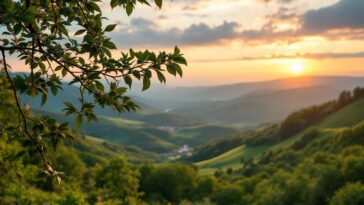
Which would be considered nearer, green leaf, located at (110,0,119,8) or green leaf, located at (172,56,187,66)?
green leaf, located at (172,56,187,66)

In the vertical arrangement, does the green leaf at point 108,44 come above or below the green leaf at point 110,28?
below

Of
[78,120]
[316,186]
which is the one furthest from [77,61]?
[316,186]

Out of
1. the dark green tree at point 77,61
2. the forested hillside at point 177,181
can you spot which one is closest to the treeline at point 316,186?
the forested hillside at point 177,181

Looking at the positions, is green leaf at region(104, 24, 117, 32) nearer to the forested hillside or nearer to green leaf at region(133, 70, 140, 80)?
green leaf at region(133, 70, 140, 80)

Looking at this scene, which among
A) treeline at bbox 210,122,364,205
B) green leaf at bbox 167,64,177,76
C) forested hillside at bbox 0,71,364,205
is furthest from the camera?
treeline at bbox 210,122,364,205

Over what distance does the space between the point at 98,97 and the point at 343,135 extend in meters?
164

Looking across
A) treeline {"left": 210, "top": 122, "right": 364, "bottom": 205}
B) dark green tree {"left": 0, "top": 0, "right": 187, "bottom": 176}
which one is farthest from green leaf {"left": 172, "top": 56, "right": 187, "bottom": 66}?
treeline {"left": 210, "top": 122, "right": 364, "bottom": 205}

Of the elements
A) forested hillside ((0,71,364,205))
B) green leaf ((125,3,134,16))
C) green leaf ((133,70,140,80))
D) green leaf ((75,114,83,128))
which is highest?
green leaf ((125,3,134,16))

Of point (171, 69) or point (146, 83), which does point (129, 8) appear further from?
point (171, 69)

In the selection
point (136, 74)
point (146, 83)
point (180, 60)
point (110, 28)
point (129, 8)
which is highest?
point (129, 8)

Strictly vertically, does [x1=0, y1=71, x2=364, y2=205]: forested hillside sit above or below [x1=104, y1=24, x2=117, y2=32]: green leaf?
below

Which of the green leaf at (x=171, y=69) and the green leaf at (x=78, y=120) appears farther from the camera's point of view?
the green leaf at (x=78, y=120)

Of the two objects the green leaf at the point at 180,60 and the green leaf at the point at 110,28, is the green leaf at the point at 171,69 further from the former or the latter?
the green leaf at the point at 110,28

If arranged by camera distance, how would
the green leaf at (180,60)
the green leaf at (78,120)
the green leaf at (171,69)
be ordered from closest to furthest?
the green leaf at (171,69) < the green leaf at (180,60) < the green leaf at (78,120)
